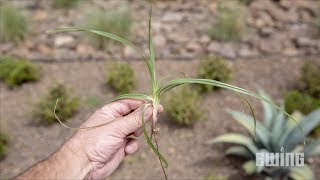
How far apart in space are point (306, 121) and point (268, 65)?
70.4 inches

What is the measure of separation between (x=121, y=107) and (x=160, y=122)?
69.6 inches

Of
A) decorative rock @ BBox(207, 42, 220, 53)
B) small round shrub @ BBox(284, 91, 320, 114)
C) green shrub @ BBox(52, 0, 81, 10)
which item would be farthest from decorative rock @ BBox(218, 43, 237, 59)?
green shrub @ BBox(52, 0, 81, 10)

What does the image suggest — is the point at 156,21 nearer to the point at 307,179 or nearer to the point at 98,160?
the point at 307,179

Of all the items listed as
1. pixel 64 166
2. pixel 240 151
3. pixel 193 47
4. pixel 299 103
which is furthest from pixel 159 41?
pixel 64 166

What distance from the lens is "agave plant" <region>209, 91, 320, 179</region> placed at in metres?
3.43

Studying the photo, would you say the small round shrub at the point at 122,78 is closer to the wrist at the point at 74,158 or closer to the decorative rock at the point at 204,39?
the decorative rock at the point at 204,39

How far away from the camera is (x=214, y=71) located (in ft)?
15.3

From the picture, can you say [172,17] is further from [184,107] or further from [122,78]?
[184,107]

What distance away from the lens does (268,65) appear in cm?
512

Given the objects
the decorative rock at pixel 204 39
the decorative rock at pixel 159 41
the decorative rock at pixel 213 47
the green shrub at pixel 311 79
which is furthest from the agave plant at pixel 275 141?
the decorative rock at pixel 159 41

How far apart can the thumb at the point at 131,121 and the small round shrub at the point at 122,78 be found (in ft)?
7.11

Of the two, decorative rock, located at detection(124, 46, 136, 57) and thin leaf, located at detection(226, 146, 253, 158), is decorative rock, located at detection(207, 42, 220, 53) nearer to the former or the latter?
decorative rock, located at detection(124, 46, 136, 57)

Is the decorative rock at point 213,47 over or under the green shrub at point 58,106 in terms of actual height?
over

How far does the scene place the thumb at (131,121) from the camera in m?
2.47
